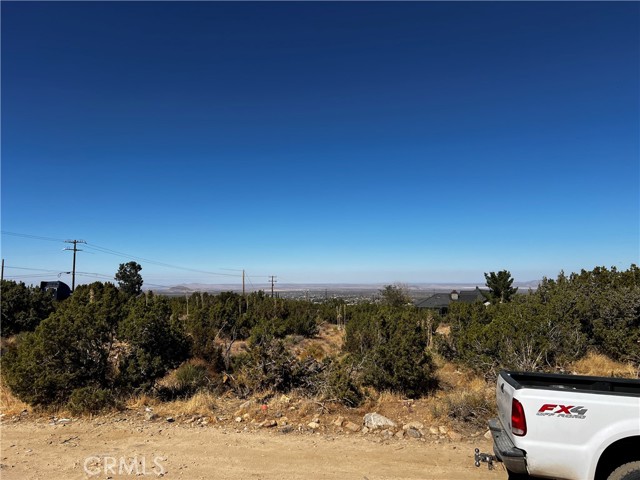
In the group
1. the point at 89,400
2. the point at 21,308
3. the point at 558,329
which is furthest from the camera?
the point at 21,308

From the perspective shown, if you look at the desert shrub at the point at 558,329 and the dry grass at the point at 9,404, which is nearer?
the dry grass at the point at 9,404

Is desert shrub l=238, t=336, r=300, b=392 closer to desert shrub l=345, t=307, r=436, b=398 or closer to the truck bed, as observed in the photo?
desert shrub l=345, t=307, r=436, b=398

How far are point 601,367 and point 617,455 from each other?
9.86 meters

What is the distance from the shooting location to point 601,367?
11.9 metres

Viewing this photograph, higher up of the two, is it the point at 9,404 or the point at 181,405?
the point at 9,404

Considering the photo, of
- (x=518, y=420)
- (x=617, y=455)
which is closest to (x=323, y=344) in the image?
(x=518, y=420)

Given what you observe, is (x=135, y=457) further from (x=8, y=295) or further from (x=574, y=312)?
(x=8, y=295)

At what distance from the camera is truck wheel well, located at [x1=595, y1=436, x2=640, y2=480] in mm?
3826

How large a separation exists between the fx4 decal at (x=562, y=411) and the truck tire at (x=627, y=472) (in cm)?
55

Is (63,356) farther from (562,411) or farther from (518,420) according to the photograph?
(562,411)

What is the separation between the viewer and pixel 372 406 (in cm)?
849

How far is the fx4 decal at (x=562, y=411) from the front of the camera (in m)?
3.79

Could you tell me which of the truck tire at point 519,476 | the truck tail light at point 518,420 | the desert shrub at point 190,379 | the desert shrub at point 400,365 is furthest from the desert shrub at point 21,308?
the truck tail light at point 518,420

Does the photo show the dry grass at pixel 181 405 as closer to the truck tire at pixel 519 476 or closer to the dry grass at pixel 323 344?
the truck tire at pixel 519 476
